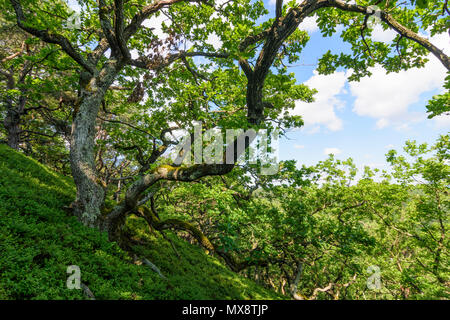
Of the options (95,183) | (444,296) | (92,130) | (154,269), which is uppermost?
(92,130)

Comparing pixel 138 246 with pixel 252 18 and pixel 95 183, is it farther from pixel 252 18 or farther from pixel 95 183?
pixel 252 18

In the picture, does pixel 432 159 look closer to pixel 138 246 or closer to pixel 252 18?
pixel 252 18

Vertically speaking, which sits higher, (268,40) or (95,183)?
(268,40)

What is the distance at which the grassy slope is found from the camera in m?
3.78

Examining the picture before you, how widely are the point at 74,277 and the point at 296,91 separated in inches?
393

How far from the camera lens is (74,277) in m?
4.33

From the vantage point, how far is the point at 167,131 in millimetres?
9500

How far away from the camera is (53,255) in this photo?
4516mm

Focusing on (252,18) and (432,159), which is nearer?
(252,18)

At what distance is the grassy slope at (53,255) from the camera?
149 inches

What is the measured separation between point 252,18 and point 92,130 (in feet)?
22.6
